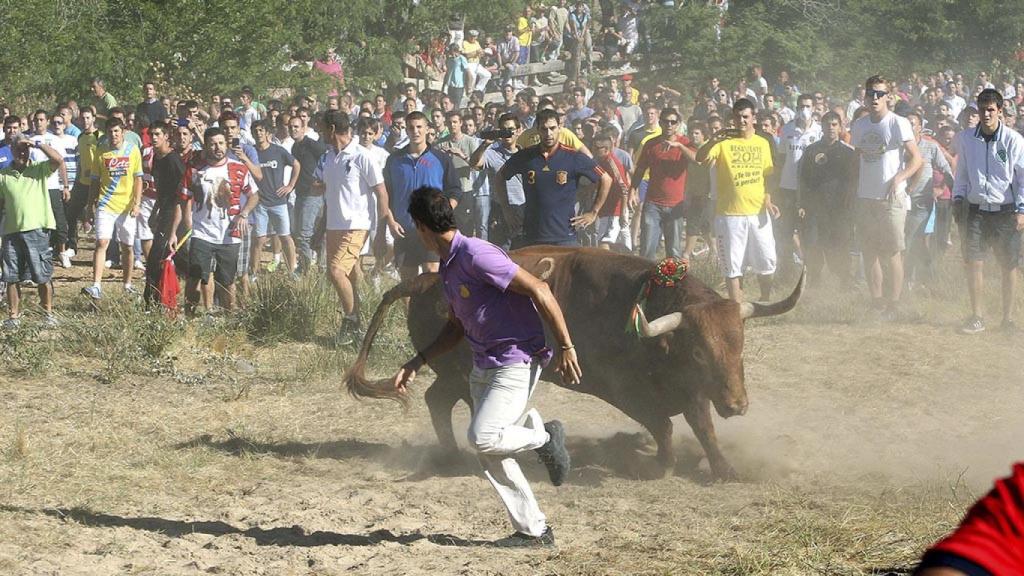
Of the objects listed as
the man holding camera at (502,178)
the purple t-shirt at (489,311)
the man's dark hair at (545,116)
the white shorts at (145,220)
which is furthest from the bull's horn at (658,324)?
the white shorts at (145,220)

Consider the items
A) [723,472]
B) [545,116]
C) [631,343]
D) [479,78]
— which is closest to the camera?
[723,472]

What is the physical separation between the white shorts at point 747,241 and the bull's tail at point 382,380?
14.7ft

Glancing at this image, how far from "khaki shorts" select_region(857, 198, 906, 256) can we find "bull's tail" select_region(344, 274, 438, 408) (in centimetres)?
584

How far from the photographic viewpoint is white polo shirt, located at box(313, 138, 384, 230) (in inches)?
462

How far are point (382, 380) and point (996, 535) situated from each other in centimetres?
606

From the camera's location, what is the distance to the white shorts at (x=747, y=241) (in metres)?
12.1

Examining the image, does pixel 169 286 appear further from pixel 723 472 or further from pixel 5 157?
pixel 723 472

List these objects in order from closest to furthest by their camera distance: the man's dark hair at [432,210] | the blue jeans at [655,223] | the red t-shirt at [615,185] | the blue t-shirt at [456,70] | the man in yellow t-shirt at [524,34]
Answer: the man's dark hair at [432,210], the red t-shirt at [615,185], the blue jeans at [655,223], the blue t-shirt at [456,70], the man in yellow t-shirt at [524,34]

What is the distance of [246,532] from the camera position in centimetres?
677

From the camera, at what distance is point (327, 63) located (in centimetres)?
2550

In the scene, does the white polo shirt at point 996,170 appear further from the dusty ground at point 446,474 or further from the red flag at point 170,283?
the red flag at point 170,283

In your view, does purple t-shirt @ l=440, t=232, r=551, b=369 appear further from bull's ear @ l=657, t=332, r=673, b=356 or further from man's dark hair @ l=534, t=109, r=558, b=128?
man's dark hair @ l=534, t=109, r=558, b=128

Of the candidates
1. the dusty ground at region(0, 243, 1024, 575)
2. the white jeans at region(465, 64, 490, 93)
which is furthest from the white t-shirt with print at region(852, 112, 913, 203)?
the white jeans at region(465, 64, 490, 93)

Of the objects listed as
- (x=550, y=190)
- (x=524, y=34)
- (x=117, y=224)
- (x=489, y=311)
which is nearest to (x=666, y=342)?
(x=489, y=311)
